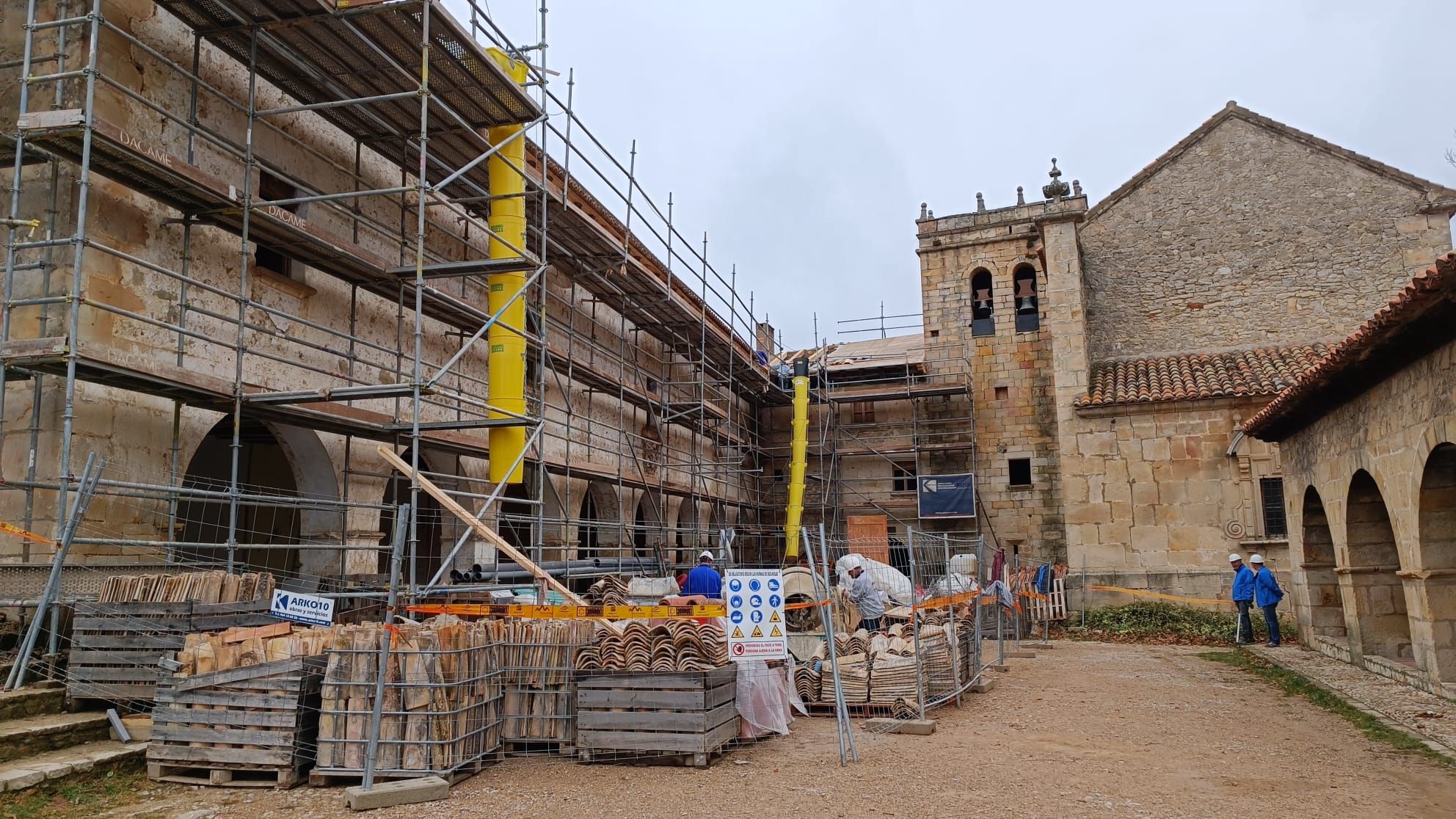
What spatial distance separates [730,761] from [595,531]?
457 inches

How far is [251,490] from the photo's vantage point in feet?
46.9

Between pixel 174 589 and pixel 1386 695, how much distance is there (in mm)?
11765

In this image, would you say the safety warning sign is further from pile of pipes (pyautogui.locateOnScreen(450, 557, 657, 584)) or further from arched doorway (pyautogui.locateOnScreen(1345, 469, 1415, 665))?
arched doorway (pyautogui.locateOnScreen(1345, 469, 1415, 665))

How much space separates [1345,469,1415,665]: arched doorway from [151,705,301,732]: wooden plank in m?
12.0

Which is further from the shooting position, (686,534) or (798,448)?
(798,448)

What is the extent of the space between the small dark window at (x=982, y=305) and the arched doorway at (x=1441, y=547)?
16.2 m

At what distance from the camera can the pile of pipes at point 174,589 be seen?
7.59 meters

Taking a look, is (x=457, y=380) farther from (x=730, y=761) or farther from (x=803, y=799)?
(x=803, y=799)

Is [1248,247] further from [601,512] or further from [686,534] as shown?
[601,512]

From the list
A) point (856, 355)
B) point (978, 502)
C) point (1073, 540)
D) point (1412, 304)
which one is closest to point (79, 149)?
point (1412, 304)

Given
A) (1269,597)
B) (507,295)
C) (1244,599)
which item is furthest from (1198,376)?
(507,295)

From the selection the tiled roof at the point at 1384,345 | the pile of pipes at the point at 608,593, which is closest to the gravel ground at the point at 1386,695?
the tiled roof at the point at 1384,345

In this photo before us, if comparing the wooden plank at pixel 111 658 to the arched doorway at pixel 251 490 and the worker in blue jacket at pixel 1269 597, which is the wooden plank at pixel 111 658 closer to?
the arched doorway at pixel 251 490

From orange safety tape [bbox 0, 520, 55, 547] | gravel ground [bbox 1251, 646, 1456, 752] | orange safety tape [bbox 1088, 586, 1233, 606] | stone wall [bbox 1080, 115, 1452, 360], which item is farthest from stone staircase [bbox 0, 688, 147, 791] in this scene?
stone wall [bbox 1080, 115, 1452, 360]
